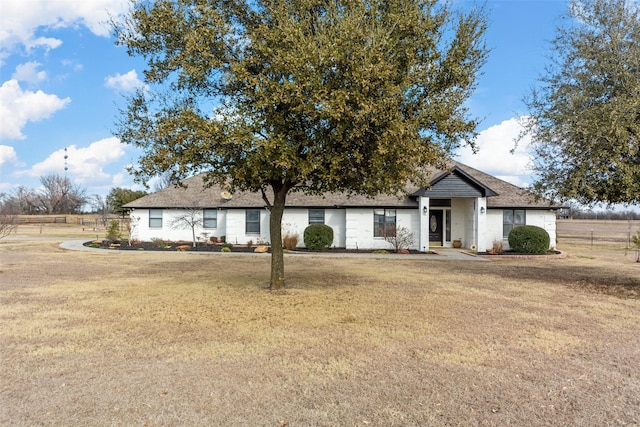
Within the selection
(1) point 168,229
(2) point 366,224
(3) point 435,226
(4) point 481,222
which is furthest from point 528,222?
(1) point 168,229

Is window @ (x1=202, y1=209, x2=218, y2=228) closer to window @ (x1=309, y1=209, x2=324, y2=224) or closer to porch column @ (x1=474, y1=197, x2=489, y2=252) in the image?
window @ (x1=309, y1=209, x2=324, y2=224)

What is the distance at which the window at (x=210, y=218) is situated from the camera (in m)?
26.7

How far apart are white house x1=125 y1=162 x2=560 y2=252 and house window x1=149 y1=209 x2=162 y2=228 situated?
0.06 m

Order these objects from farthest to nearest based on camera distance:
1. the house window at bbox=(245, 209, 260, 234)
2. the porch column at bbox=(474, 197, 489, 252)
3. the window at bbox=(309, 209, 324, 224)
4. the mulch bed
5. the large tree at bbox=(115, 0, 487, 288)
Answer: the house window at bbox=(245, 209, 260, 234) → the window at bbox=(309, 209, 324, 224) → the mulch bed → the porch column at bbox=(474, 197, 489, 252) → the large tree at bbox=(115, 0, 487, 288)

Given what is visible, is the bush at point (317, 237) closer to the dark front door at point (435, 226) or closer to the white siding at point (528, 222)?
the dark front door at point (435, 226)

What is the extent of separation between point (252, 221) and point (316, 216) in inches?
156

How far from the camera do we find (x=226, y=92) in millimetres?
10305

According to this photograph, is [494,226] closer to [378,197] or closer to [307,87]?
[378,197]

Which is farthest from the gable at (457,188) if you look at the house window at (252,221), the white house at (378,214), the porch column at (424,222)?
the house window at (252,221)

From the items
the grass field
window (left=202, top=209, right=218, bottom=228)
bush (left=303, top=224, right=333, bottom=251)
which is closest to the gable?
bush (left=303, top=224, right=333, bottom=251)

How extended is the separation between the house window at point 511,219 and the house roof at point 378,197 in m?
0.50

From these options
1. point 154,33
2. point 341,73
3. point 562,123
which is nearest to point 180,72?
point 154,33

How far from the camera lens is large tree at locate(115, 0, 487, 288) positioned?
8.07m

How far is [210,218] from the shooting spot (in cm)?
2675
